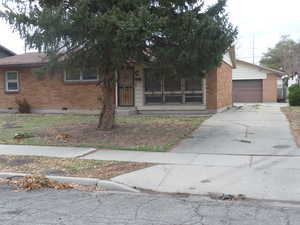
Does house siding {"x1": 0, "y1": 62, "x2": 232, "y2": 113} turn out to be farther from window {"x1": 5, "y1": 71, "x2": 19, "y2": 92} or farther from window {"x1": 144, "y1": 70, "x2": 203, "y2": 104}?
window {"x1": 144, "y1": 70, "x2": 203, "y2": 104}

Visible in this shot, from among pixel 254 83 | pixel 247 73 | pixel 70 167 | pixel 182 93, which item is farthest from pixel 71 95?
pixel 254 83

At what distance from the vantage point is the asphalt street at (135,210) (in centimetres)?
456

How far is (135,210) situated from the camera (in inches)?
197

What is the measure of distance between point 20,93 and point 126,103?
7089 mm

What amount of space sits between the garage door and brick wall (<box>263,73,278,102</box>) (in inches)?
18.1

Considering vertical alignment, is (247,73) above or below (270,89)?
above

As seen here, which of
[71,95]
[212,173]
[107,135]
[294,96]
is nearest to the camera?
[212,173]

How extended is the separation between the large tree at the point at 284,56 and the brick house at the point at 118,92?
1174 inches

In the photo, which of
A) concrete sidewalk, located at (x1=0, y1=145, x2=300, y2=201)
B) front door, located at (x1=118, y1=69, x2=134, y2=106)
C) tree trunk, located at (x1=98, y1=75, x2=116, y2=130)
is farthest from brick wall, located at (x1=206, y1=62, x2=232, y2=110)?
concrete sidewalk, located at (x1=0, y1=145, x2=300, y2=201)

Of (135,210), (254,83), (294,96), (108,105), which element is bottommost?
(135,210)

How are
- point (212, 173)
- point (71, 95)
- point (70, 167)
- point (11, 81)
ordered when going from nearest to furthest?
1. point (212, 173)
2. point (70, 167)
3. point (71, 95)
4. point (11, 81)

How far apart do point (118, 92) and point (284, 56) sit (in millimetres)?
39690

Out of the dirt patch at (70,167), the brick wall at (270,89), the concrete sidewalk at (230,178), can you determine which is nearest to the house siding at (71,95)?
the concrete sidewalk at (230,178)

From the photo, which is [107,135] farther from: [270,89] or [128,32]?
[270,89]
